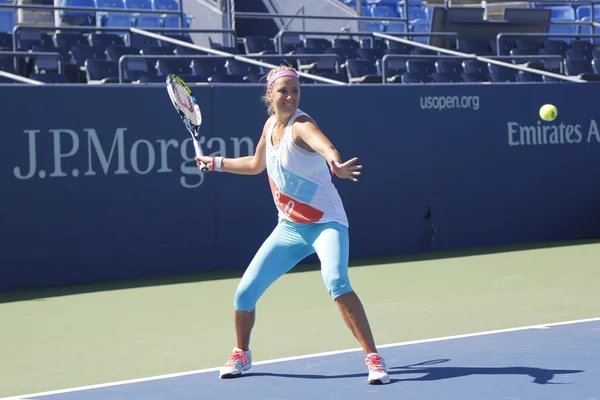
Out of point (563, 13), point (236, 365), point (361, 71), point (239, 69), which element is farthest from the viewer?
point (563, 13)

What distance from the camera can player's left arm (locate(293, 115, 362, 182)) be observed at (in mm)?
4902

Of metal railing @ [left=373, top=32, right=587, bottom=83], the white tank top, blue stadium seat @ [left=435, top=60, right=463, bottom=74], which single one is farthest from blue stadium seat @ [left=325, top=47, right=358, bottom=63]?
the white tank top

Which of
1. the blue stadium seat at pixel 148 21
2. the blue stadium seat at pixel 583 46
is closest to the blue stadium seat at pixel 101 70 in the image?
the blue stadium seat at pixel 148 21

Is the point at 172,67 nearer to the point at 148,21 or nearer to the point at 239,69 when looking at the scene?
the point at 239,69

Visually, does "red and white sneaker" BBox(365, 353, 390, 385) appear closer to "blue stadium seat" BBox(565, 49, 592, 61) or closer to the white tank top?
the white tank top

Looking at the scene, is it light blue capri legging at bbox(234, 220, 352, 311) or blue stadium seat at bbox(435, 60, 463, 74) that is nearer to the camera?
light blue capri legging at bbox(234, 220, 352, 311)

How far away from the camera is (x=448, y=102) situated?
12.3 m

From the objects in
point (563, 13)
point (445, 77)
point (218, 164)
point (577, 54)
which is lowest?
point (218, 164)

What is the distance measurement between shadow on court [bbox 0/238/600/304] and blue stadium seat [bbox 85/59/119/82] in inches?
128

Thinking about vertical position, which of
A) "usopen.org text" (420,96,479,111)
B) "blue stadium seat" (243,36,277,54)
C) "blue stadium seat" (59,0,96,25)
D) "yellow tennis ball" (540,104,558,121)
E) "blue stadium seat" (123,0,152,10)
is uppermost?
"blue stadium seat" (123,0,152,10)

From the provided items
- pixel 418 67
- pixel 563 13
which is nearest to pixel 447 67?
pixel 418 67

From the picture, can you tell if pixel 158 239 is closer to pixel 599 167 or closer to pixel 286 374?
pixel 286 374

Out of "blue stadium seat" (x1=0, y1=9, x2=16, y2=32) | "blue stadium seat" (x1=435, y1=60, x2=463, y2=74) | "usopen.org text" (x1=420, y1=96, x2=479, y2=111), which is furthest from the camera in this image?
"blue stadium seat" (x1=435, y1=60, x2=463, y2=74)

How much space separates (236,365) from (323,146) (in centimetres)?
138
